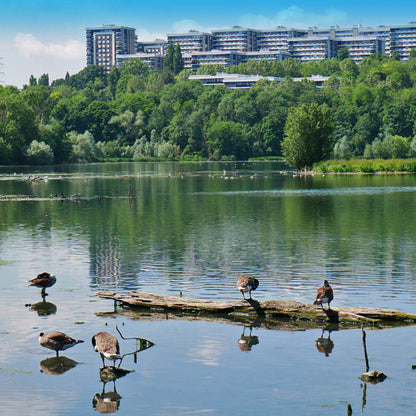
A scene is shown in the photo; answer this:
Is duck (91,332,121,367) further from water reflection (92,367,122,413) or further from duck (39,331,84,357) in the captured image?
duck (39,331,84,357)

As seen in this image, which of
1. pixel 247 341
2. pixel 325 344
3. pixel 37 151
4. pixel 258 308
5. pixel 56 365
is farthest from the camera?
pixel 37 151

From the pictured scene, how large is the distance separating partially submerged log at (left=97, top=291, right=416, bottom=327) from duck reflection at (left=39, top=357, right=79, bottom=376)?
6.01m

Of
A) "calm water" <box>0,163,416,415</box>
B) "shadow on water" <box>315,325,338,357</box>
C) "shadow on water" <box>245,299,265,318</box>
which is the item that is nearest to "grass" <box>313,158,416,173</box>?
"calm water" <box>0,163,416,415</box>

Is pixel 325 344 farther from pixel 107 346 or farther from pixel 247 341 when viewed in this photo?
pixel 107 346

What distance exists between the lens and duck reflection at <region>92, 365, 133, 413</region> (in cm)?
2027

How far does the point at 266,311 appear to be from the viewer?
28.5 meters

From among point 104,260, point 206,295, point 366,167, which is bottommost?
point 206,295

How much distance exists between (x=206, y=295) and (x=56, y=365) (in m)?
10.8

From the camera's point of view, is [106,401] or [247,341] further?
[247,341]

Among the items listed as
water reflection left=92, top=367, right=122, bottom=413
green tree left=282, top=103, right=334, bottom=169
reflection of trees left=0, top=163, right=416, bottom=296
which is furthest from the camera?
green tree left=282, top=103, right=334, bottom=169

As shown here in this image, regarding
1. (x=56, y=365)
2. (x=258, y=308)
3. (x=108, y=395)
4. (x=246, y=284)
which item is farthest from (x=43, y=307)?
(x=108, y=395)

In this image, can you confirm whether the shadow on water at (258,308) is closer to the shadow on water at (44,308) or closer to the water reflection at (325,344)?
the water reflection at (325,344)

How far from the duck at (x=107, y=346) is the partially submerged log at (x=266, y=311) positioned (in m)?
6.61

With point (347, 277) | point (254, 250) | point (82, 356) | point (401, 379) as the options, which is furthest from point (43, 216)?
point (401, 379)
